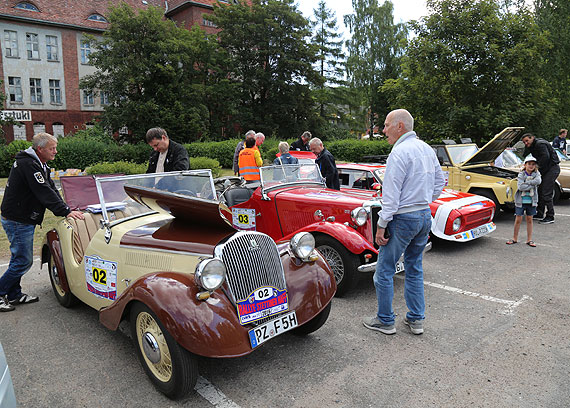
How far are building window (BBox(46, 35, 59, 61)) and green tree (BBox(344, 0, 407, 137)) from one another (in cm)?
2736

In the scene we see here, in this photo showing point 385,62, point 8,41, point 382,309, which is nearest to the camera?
point 382,309

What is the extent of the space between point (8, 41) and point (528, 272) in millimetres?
41213

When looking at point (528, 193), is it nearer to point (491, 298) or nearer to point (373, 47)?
point (491, 298)

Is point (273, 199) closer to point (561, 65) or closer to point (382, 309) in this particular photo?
point (382, 309)

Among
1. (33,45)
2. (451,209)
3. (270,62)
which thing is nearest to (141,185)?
(451,209)

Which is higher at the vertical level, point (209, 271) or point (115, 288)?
A: point (209, 271)

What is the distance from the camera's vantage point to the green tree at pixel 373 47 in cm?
4000

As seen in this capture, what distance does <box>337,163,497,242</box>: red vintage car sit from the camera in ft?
21.9

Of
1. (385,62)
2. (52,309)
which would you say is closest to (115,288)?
(52,309)

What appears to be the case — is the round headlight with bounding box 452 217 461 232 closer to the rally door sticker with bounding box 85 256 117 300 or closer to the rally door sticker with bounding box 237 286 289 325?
the rally door sticker with bounding box 237 286 289 325

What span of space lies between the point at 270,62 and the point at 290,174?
31780 mm

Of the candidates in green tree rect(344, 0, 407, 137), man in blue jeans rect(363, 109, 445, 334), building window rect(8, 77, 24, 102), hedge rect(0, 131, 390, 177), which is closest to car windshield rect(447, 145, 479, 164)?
man in blue jeans rect(363, 109, 445, 334)

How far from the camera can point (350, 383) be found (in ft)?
10.4

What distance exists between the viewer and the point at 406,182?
364 centimetres
